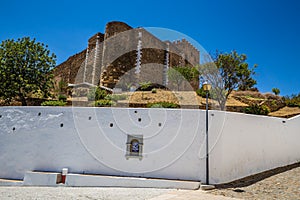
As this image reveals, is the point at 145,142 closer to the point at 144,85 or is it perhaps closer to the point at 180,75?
the point at 144,85

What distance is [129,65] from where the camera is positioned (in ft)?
72.7

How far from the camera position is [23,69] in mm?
13805

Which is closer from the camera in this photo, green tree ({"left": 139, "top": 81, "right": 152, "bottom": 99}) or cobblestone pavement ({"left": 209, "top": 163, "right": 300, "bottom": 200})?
cobblestone pavement ({"left": 209, "top": 163, "right": 300, "bottom": 200})

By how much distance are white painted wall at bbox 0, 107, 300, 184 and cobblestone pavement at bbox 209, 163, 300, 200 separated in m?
0.47

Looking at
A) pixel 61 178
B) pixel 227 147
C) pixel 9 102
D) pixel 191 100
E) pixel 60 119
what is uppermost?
pixel 191 100

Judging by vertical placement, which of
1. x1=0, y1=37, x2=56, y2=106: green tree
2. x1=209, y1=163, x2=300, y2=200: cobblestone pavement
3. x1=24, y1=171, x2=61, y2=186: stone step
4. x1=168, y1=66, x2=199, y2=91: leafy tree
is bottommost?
x1=24, y1=171, x2=61, y2=186: stone step

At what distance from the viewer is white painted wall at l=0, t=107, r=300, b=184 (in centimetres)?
819

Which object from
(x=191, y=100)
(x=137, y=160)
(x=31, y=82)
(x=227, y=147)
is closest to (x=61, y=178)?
(x=137, y=160)

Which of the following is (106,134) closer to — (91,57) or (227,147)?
(227,147)

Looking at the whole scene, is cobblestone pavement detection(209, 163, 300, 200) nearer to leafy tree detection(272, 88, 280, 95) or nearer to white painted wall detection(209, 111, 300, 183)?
white painted wall detection(209, 111, 300, 183)

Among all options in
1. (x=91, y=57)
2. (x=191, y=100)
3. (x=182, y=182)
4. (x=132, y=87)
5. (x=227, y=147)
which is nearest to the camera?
(x=182, y=182)

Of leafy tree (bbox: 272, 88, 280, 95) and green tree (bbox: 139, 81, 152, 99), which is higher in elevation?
leafy tree (bbox: 272, 88, 280, 95)

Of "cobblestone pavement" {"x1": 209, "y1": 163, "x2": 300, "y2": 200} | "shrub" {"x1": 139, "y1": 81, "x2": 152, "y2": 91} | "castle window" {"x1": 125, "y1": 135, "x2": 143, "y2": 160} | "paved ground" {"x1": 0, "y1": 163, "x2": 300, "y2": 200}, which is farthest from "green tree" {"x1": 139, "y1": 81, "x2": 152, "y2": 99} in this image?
"paved ground" {"x1": 0, "y1": 163, "x2": 300, "y2": 200}

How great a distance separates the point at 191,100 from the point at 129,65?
301 inches
